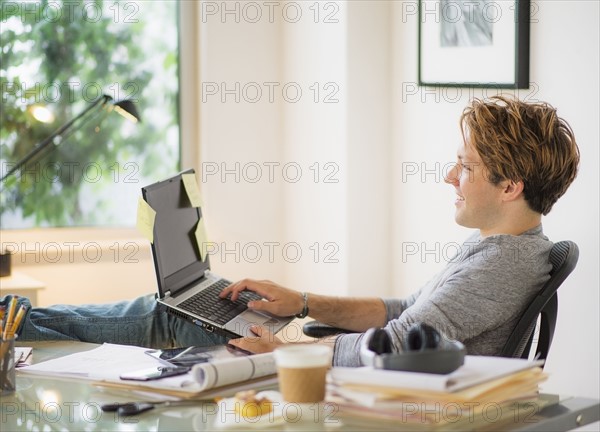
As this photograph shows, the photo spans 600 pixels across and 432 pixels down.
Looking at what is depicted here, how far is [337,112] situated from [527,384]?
206 cm

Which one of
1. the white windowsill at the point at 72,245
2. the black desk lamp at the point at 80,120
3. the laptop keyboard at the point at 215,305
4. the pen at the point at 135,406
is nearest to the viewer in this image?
the pen at the point at 135,406

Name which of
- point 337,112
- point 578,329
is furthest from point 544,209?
point 337,112

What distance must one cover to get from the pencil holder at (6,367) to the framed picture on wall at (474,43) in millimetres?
1687

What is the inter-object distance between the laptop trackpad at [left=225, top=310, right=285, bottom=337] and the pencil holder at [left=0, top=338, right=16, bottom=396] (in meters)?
0.56

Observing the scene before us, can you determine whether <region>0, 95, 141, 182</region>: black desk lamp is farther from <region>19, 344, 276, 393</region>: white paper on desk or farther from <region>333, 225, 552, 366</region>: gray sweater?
<region>333, 225, 552, 366</region>: gray sweater

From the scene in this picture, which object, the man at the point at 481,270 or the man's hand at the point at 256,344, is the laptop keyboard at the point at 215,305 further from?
Answer: the man's hand at the point at 256,344

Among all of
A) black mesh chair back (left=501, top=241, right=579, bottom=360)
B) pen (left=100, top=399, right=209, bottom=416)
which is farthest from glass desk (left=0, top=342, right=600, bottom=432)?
black mesh chair back (left=501, top=241, right=579, bottom=360)

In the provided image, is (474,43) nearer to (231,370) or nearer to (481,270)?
(481,270)

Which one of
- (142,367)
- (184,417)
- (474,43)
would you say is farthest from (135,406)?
(474,43)

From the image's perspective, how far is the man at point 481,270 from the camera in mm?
1817

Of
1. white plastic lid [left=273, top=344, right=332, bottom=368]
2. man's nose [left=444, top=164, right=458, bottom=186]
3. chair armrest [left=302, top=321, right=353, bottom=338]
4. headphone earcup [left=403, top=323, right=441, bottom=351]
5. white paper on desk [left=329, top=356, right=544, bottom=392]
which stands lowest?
chair armrest [left=302, top=321, right=353, bottom=338]

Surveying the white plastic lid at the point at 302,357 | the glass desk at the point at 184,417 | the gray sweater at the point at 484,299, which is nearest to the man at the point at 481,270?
the gray sweater at the point at 484,299

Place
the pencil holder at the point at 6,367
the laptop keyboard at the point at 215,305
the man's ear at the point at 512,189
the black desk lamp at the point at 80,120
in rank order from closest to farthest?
the pencil holder at the point at 6,367
the man's ear at the point at 512,189
the laptop keyboard at the point at 215,305
the black desk lamp at the point at 80,120

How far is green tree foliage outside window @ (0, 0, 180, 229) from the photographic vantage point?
345 cm
